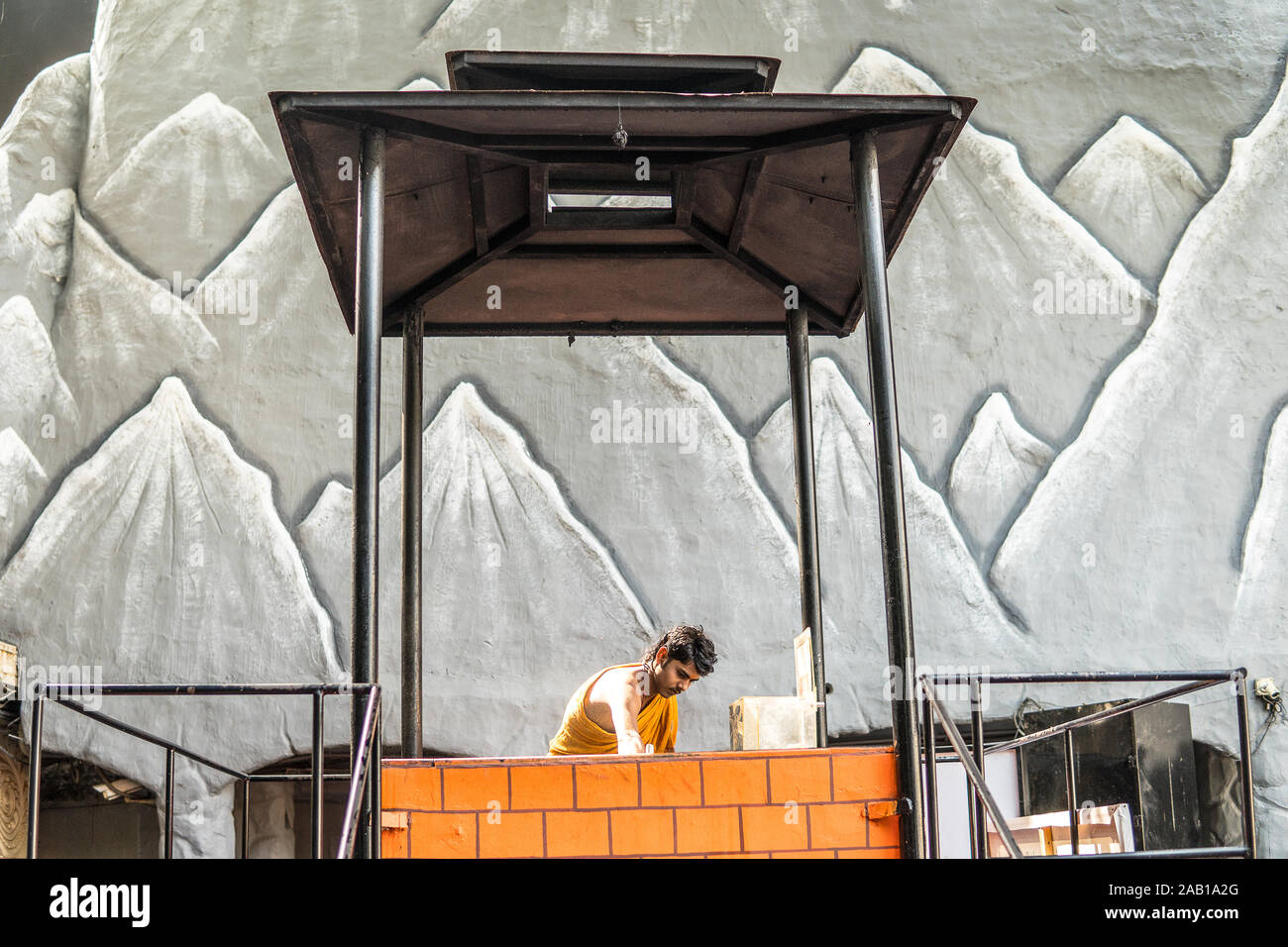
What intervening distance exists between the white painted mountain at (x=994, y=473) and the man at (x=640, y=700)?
7388 millimetres

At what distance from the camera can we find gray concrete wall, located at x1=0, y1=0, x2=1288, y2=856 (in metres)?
13.4

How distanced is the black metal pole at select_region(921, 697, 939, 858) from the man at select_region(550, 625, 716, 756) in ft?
4.91

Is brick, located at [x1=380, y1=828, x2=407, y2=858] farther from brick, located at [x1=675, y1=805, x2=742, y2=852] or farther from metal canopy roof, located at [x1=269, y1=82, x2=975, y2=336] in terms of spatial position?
metal canopy roof, located at [x1=269, y1=82, x2=975, y2=336]

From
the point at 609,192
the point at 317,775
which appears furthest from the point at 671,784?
the point at 609,192

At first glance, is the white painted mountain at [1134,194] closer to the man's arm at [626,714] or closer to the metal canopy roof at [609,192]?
the metal canopy roof at [609,192]

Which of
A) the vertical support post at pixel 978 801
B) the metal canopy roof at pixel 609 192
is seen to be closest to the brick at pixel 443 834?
the vertical support post at pixel 978 801

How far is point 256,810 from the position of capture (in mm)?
13234

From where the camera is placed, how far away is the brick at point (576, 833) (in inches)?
217

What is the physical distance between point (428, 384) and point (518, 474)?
4.64 ft

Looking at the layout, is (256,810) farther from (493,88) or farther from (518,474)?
(493,88)

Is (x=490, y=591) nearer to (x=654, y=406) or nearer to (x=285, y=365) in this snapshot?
(x=654, y=406)
